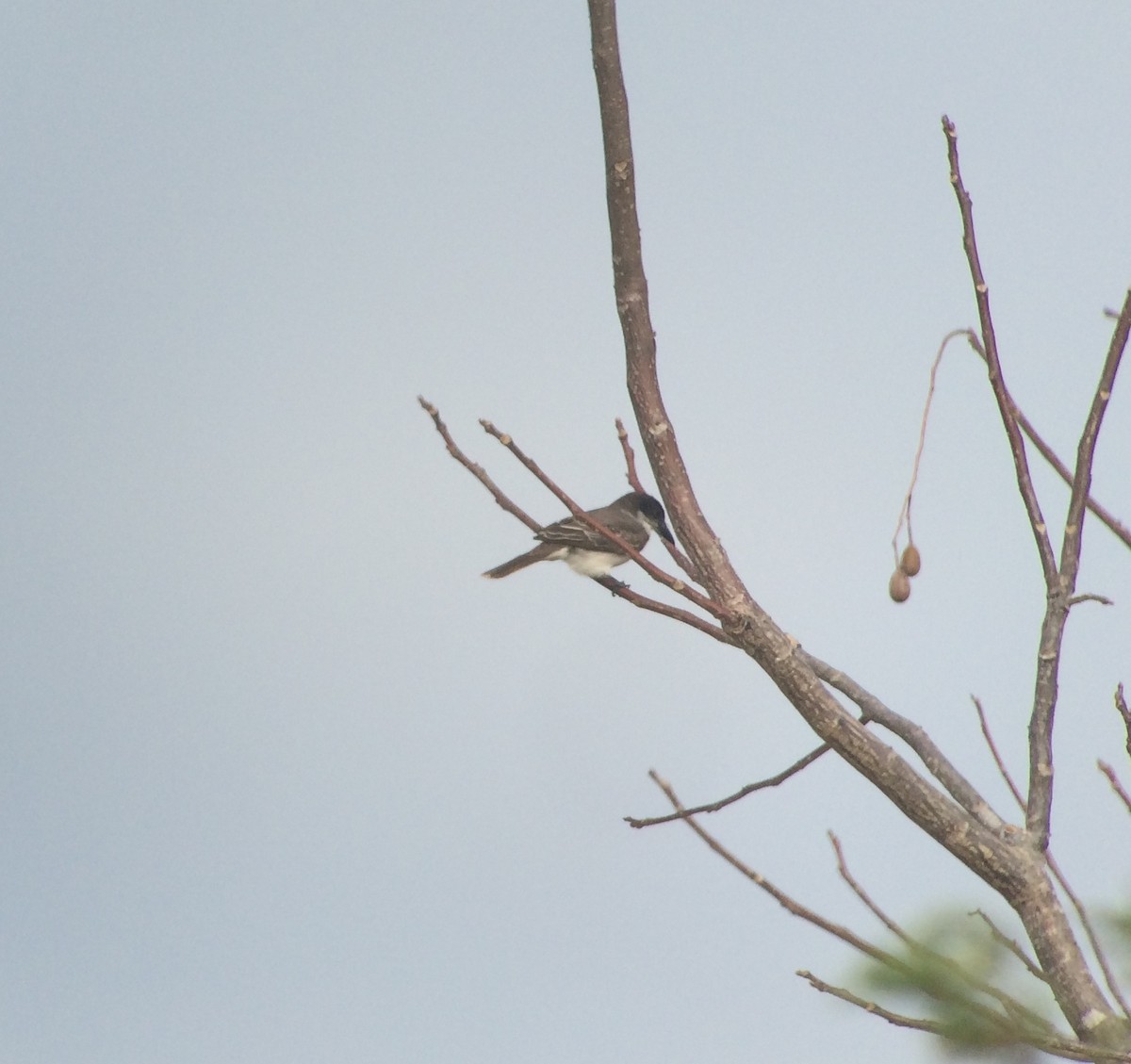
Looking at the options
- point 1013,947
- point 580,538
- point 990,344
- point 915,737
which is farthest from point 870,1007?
point 580,538

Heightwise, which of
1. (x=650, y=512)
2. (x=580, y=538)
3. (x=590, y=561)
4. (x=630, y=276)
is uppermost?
(x=650, y=512)

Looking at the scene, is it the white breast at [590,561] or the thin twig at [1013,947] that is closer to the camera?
the thin twig at [1013,947]

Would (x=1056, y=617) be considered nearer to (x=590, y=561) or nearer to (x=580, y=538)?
(x=580, y=538)

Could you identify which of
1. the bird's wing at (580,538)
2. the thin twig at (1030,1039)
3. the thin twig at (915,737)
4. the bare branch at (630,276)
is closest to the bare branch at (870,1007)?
the thin twig at (1030,1039)

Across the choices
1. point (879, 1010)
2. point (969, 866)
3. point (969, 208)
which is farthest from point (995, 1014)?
point (969, 208)

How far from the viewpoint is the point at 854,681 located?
10.8 feet

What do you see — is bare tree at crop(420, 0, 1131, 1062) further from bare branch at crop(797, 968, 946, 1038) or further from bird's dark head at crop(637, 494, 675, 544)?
bird's dark head at crop(637, 494, 675, 544)

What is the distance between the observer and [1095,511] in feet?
10.2

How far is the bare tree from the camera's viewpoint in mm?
2801

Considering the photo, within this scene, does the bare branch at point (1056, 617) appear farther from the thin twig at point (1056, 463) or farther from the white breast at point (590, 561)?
the white breast at point (590, 561)

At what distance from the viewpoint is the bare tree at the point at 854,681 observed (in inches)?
110

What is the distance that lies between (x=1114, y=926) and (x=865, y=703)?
1.47 meters

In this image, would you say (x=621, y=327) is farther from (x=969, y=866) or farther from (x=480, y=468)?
(x=969, y=866)

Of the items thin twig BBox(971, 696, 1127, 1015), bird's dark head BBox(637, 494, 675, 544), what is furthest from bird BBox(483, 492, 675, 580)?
thin twig BBox(971, 696, 1127, 1015)
